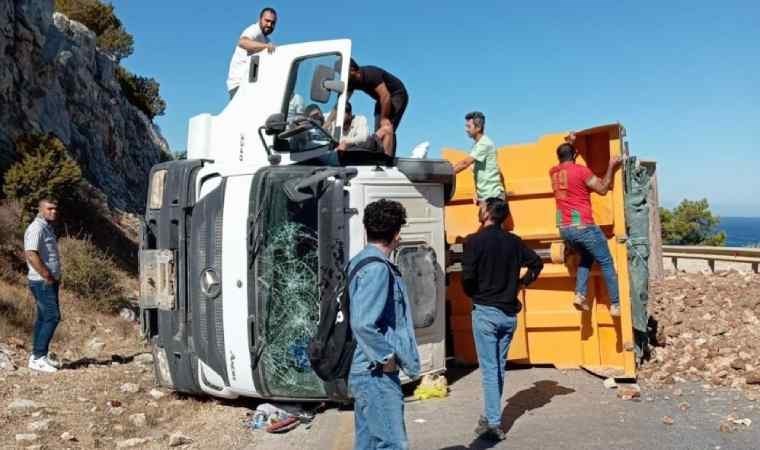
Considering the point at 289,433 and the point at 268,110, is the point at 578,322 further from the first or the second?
the point at 268,110

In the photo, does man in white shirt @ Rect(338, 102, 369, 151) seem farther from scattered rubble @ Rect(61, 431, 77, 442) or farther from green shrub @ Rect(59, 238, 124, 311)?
green shrub @ Rect(59, 238, 124, 311)

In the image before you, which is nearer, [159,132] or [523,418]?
[523,418]

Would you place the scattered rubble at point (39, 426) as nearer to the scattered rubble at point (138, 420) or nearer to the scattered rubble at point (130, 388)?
the scattered rubble at point (138, 420)

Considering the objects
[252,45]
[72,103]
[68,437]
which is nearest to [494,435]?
[68,437]

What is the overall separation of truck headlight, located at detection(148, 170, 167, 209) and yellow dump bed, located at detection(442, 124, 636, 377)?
3.03m

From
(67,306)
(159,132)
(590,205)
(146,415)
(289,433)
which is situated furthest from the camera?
(159,132)

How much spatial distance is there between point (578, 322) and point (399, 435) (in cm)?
409

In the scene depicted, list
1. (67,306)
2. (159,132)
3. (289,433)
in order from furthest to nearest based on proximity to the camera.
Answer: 1. (159,132)
2. (67,306)
3. (289,433)

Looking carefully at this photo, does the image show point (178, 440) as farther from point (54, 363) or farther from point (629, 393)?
point (629, 393)

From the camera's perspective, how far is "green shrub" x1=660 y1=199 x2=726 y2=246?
3950 centimetres

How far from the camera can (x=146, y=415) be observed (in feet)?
20.1

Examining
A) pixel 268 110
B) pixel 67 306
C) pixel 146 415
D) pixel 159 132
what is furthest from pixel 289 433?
pixel 159 132

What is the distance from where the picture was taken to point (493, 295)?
5.12 meters

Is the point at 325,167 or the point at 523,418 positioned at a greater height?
the point at 325,167
